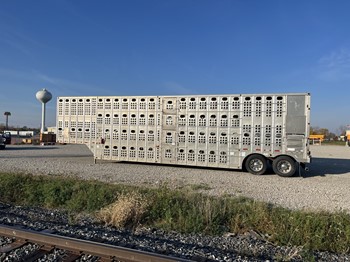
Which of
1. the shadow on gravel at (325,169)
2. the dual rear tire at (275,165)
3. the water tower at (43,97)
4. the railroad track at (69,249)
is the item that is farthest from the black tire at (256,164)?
the water tower at (43,97)

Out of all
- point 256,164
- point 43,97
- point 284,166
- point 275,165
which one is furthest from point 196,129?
point 43,97

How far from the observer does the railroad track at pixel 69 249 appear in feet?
12.5

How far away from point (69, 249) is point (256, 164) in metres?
11.3

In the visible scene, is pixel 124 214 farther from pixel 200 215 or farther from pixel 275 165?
pixel 275 165

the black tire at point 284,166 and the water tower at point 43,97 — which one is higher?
the water tower at point 43,97

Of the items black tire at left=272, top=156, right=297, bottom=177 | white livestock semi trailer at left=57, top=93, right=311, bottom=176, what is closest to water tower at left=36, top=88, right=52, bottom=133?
white livestock semi trailer at left=57, top=93, right=311, bottom=176

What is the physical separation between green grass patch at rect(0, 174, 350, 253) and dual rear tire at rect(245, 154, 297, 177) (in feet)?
20.5

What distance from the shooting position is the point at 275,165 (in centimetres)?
1363

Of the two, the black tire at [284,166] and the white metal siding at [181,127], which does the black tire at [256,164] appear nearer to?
the white metal siding at [181,127]

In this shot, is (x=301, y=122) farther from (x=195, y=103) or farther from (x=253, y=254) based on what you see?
(x=253, y=254)

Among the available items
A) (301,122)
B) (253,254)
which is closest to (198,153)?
(301,122)

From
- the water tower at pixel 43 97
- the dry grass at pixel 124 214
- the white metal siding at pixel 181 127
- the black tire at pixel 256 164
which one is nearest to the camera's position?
the dry grass at pixel 124 214

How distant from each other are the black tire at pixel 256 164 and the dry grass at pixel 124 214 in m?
8.99

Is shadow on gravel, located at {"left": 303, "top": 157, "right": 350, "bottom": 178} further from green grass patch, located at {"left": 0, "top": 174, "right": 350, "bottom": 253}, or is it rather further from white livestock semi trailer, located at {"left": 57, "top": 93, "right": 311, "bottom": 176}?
green grass patch, located at {"left": 0, "top": 174, "right": 350, "bottom": 253}
